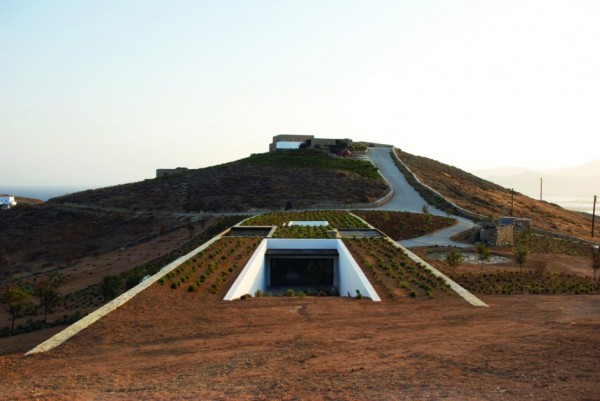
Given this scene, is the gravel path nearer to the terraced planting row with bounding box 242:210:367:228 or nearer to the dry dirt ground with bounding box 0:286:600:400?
the terraced planting row with bounding box 242:210:367:228

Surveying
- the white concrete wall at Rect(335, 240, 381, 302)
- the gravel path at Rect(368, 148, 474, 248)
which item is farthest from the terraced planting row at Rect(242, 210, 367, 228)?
the white concrete wall at Rect(335, 240, 381, 302)

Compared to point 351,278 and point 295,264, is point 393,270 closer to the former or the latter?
point 351,278

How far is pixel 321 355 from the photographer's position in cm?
784

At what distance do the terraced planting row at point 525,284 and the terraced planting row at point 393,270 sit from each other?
2.34 meters

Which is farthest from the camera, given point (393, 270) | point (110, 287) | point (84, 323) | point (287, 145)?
point (287, 145)

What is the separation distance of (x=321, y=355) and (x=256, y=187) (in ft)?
147

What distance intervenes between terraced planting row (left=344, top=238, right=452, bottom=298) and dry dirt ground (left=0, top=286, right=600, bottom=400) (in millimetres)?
1681

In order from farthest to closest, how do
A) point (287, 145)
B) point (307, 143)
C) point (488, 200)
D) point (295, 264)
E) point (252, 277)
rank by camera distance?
point (287, 145) → point (307, 143) → point (488, 200) → point (295, 264) → point (252, 277)

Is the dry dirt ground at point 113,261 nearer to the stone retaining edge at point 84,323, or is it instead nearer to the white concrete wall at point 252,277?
the white concrete wall at point 252,277

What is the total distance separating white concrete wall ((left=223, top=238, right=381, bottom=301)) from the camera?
543 inches

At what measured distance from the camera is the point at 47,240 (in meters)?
42.8

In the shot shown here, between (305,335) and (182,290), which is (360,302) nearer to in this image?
(305,335)

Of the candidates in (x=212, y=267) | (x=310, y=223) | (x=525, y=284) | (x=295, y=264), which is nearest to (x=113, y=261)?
(x=310, y=223)

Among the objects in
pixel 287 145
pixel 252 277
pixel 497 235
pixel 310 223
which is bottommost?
pixel 252 277
